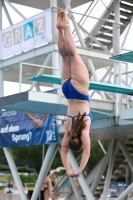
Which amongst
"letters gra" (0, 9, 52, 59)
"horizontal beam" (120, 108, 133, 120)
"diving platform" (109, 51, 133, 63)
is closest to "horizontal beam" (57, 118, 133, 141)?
"horizontal beam" (120, 108, 133, 120)

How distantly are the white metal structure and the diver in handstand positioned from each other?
10.7m

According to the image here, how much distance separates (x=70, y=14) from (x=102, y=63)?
9.04 feet

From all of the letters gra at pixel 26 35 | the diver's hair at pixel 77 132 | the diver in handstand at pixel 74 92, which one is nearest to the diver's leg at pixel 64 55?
the diver in handstand at pixel 74 92

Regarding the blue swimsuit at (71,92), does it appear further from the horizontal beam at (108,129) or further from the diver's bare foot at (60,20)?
the horizontal beam at (108,129)

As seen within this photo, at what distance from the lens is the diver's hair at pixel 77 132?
26.8ft

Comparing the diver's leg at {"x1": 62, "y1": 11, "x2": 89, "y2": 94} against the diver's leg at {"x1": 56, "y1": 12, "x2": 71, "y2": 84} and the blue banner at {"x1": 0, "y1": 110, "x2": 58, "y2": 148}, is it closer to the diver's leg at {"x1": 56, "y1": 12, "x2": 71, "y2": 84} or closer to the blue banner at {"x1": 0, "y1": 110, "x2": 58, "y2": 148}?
the diver's leg at {"x1": 56, "y1": 12, "x2": 71, "y2": 84}

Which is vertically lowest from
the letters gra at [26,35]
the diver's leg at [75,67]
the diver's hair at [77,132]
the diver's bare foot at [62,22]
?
the diver's hair at [77,132]

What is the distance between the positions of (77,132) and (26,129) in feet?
55.1

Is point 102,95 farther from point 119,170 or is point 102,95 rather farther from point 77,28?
point 119,170

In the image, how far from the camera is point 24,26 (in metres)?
23.5

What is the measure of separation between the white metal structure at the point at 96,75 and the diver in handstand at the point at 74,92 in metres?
10.7

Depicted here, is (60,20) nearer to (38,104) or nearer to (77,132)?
(77,132)

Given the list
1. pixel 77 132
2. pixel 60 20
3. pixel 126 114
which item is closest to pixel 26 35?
pixel 126 114

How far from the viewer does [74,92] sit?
8.24m
